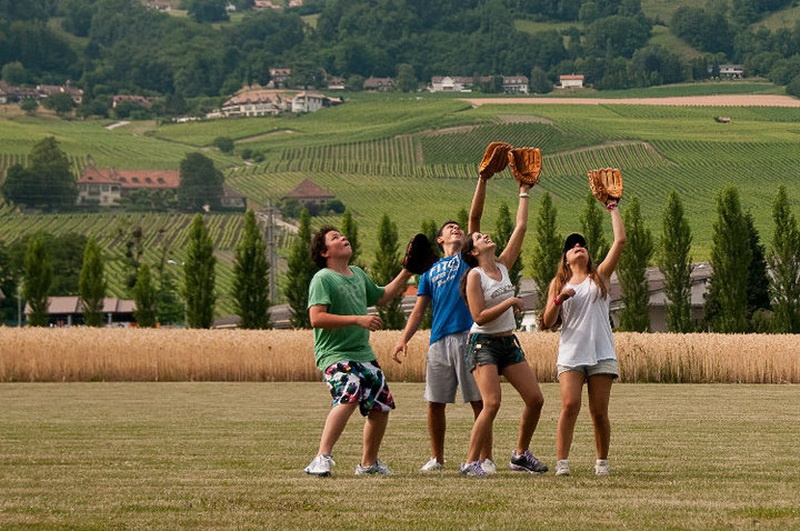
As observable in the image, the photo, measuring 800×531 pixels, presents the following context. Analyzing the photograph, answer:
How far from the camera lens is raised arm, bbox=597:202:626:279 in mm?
11406

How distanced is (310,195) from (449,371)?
12882cm

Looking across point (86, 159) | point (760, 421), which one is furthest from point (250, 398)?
point (86, 159)

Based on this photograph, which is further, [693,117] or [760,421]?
[693,117]

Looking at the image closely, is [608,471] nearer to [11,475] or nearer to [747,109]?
[11,475]

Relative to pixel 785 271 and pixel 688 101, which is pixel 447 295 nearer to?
pixel 785 271

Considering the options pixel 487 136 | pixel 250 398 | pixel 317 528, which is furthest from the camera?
pixel 487 136

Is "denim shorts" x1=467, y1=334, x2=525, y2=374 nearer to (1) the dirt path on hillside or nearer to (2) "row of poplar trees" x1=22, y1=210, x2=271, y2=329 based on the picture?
(2) "row of poplar trees" x1=22, y1=210, x2=271, y2=329

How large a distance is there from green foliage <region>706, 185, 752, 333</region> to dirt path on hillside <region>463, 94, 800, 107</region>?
11269 cm

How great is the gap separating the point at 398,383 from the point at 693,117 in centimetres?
13541

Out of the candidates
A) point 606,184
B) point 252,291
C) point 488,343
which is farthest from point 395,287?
point 252,291

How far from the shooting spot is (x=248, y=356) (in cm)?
3544

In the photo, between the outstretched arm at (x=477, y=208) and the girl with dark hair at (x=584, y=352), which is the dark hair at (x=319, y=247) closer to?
the outstretched arm at (x=477, y=208)

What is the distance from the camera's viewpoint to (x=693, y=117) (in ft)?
540

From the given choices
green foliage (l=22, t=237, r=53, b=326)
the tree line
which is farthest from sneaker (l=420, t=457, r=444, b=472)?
green foliage (l=22, t=237, r=53, b=326)
